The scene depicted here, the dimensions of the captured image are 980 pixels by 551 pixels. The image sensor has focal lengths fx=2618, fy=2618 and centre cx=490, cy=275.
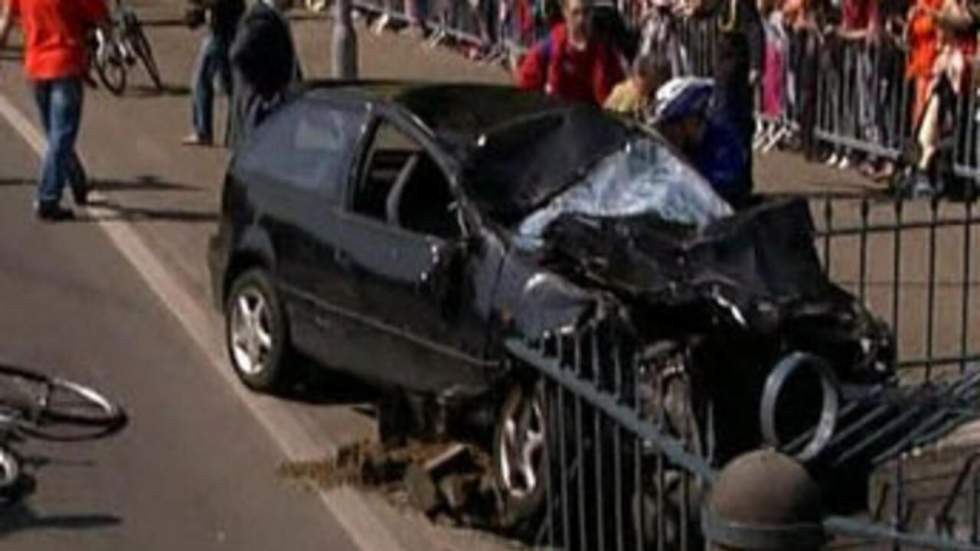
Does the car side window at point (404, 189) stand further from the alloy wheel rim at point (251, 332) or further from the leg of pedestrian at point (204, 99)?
the leg of pedestrian at point (204, 99)

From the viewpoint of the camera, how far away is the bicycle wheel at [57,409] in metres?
10.9

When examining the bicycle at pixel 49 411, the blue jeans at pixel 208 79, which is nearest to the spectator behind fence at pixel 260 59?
the blue jeans at pixel 208 79

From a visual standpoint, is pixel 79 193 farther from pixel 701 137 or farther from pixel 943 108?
pixel 701 137

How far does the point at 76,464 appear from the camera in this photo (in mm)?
11078

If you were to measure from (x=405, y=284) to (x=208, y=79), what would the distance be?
9.63 metres

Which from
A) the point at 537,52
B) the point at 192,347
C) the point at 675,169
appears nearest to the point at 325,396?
the point at 192,347

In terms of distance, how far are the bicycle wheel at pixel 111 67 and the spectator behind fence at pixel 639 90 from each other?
1036 cm

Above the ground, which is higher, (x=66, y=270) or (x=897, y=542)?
(x=897, y=542)

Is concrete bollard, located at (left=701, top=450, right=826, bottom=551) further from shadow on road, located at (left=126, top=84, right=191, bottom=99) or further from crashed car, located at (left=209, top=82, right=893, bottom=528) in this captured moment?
shadow on road, located at (left=126, top=84, right=191, bottom=99)

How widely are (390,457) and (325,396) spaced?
5.40 ft

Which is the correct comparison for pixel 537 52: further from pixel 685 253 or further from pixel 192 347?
pixel 685 253

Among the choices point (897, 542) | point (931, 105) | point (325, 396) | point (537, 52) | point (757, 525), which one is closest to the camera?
point (757, 525)

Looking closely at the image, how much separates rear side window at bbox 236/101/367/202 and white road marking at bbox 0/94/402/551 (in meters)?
1.03

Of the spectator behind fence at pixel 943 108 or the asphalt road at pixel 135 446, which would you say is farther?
the spectator behind fence at pixel 943 108
